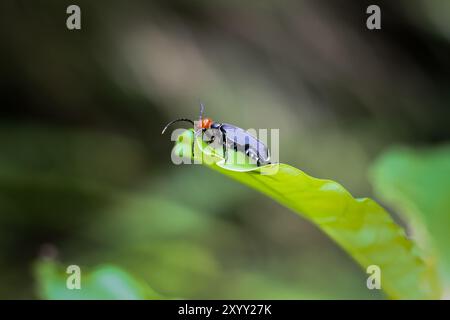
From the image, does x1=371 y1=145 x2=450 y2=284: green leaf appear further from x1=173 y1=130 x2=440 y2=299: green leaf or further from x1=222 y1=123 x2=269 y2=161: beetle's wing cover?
x1=222 y1=123 x2=269 y2=161: beetle's wing cover

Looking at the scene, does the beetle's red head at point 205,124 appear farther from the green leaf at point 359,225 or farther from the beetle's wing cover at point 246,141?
the green leaf at point 359,225

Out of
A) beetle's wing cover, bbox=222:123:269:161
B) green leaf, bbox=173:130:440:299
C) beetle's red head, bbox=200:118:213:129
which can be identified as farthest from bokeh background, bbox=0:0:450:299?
green leaf, bbox=173:130:440:299

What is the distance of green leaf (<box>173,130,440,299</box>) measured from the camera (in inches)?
56.6

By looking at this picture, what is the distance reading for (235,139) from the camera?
2.40m

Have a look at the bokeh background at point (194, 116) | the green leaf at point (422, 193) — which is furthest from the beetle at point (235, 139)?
the bokeh background at point (194, 116)

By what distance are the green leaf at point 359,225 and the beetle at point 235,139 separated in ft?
2.04

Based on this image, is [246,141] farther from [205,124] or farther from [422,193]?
[422,193]

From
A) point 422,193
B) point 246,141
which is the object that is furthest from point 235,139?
point 422,193

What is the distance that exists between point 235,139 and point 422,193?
32.5 inches

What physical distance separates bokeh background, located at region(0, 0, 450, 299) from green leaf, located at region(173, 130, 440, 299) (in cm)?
279

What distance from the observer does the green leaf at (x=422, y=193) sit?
1.86 metres
